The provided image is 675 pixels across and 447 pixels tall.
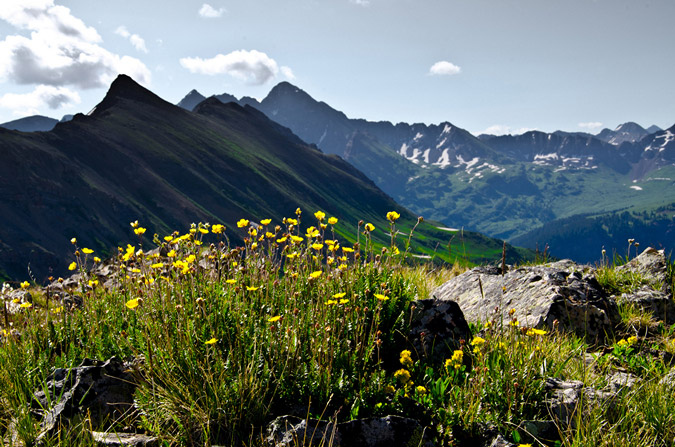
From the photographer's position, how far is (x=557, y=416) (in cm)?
388

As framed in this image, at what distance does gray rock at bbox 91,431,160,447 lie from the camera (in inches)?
136

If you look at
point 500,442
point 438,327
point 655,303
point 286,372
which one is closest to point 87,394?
point 286,372

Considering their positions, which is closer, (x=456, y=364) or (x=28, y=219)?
(x=456, y=364)

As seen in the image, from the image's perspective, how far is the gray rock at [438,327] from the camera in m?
5.19

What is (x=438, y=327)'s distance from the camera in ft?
17.9

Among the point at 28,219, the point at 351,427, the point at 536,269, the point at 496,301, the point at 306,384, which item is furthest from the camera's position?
the point at 28,219

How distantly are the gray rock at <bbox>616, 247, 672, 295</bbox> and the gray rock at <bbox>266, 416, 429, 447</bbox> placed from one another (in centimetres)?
665

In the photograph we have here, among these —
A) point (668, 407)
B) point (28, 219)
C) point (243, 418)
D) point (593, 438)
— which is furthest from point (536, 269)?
point (28, 219)

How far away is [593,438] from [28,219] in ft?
694

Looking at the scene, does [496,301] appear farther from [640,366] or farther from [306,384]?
[306,384]

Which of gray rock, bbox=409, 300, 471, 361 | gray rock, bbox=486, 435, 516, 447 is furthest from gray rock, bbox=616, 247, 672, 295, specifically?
gray rock, bbox=486, 435, 516, 447

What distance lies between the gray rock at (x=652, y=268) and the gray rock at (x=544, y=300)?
4.84ft

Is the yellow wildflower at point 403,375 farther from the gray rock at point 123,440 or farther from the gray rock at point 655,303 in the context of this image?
the gray rock at point 655,303

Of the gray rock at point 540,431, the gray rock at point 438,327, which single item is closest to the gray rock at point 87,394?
the gray rock at point 438,327
